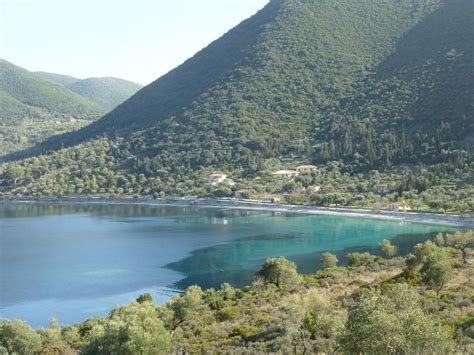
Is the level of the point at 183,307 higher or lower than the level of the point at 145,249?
higher

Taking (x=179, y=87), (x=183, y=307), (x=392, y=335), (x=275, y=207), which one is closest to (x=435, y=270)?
(x=183, y=307)

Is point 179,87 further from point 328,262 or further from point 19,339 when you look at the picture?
point 19,339

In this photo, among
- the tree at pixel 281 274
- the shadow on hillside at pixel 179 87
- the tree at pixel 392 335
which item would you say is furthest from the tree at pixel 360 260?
the shadow on hillside at pixel 179 87

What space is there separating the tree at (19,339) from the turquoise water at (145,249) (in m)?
11.1

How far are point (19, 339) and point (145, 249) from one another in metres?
34.6

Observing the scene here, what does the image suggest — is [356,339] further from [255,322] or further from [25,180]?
[25,180]

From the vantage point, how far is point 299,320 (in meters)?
23.2

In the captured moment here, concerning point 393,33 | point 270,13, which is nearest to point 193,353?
point 393,33

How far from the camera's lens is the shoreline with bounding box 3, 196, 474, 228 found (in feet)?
205

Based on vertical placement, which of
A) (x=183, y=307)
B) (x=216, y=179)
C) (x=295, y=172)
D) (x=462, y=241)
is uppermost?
(x=295, y=172)

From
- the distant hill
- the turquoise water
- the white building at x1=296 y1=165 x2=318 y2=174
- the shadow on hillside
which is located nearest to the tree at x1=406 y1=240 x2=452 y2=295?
the turquoise water

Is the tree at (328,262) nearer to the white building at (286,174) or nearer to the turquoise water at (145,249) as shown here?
the turquoise water at (145,249)

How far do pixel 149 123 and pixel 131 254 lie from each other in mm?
86981

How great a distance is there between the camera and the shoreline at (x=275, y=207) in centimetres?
6247
